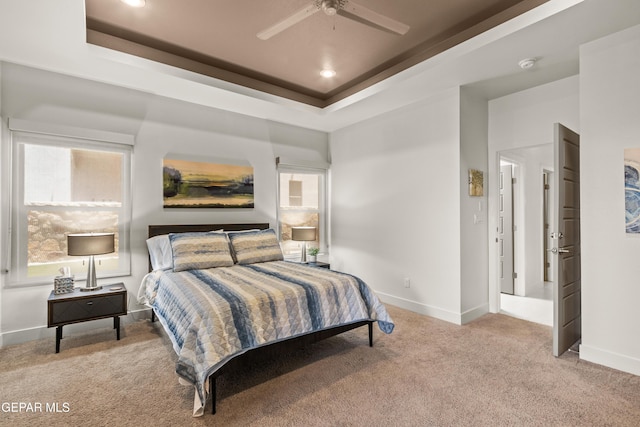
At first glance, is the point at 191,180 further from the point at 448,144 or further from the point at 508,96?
the point at 508,96

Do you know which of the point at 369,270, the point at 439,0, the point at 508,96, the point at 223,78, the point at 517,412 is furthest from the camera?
the point at 369,270

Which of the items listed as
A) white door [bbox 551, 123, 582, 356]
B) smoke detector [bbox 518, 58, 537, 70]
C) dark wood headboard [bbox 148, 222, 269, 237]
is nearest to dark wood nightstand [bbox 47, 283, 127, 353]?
dark wood headboard [bbox 148, 222, 269, 237]

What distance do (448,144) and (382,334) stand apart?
7.41ft

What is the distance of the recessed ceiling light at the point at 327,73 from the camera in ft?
11.9

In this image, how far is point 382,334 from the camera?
3.29 m

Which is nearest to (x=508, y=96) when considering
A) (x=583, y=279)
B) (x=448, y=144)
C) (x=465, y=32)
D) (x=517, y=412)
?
(x=448, y=144)

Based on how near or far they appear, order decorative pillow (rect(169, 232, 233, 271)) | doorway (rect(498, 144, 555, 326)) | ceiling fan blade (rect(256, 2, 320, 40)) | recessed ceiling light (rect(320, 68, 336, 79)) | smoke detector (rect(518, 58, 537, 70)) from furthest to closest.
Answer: doorway (rect(498, 144, 555, 326)), recessed ceiling light (rect(320, 68, 336, 79)), decorative pillow (rect(169, 232, 233, 271)), smoke detector (rect(518, 58, 537, 70)), ceiling fan blade (rect(256, 2, 320, 40))

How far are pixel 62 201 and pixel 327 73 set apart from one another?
10.3 ft

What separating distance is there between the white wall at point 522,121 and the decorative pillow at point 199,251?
325cm

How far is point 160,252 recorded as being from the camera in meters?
3.53

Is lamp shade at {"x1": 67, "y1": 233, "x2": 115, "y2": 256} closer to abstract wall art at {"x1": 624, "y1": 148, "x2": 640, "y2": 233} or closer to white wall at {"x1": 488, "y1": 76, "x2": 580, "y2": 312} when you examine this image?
white wall at {"x1": 488, "y1": 76, "x2": 580, "y2": 312}

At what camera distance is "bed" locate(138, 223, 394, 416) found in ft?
6.69

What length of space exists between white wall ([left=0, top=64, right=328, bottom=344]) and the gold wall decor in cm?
246

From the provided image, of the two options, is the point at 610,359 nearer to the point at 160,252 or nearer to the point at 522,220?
the point at 522,220
